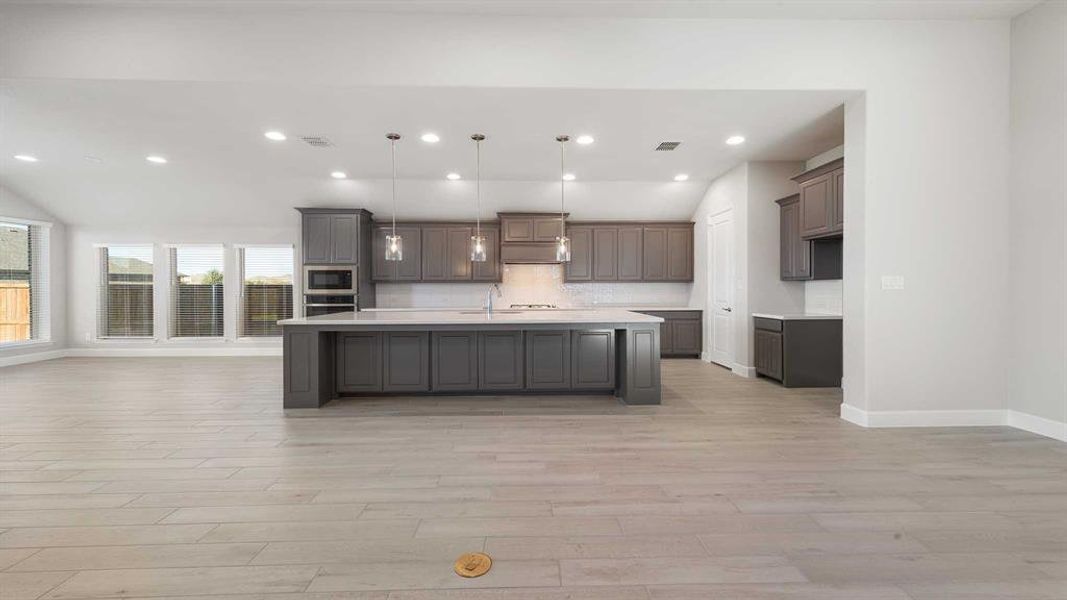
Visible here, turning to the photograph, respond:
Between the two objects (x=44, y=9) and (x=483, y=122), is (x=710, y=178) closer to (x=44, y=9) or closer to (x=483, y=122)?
(x=483, y=122)

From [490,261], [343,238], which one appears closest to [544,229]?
[490,261]

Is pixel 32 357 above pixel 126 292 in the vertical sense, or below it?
below

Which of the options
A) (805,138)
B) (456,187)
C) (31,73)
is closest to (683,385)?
(805,138)

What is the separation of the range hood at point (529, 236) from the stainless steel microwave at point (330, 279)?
2.44 meters

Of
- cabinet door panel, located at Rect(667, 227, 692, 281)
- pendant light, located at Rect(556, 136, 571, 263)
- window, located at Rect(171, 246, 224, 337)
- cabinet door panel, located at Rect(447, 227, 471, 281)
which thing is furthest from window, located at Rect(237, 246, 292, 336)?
cabinet door panel, located at Rect(667, 227, 692, 281)

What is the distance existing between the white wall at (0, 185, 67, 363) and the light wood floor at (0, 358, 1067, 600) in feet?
15.9

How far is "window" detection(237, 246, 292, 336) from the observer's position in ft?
28.0

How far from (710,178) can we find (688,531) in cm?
603

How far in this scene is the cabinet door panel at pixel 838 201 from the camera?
16.0 ft

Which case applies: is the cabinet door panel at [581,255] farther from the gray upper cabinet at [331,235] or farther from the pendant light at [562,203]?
the gray upper cabinet at [331,235]

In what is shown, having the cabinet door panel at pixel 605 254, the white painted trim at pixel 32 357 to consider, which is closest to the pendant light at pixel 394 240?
the cabinet door panel at pixel 605 254

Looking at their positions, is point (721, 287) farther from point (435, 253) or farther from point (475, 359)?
point (435, 253)

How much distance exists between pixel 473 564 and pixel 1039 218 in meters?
4.73

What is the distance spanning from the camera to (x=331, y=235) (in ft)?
25.5
